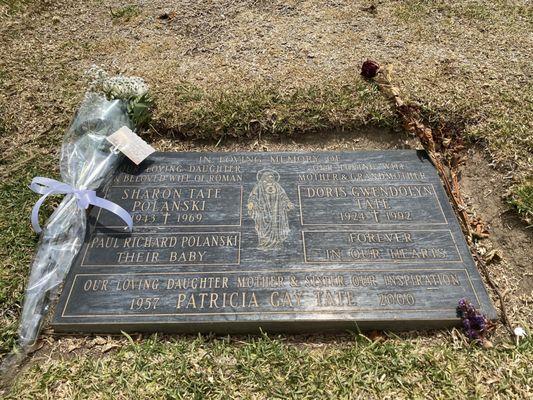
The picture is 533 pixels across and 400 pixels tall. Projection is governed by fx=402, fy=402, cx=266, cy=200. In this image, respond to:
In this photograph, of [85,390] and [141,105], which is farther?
[141,105]

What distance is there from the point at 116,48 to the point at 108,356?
3.39 meters

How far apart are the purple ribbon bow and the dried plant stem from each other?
2.32 meters

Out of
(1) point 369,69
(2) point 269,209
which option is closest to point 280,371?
(2) point 269,209

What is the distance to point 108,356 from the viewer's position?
2.30 metres

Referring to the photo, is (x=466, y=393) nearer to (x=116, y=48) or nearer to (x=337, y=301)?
(x=337, y=301)

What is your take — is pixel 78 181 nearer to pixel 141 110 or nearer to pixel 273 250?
pixel 141 110

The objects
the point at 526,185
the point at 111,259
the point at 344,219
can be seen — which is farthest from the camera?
the point at 526,185

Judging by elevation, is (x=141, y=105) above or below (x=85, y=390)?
above

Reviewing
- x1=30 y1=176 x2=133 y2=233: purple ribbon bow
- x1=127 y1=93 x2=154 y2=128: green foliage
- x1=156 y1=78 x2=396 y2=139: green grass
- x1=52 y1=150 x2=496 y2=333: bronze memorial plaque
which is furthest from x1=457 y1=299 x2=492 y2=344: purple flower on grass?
x1=127 y1=93 x2=154 y2=128: green foliage

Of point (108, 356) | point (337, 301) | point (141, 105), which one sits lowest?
point (108, 356)

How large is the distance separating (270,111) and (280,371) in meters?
2.21

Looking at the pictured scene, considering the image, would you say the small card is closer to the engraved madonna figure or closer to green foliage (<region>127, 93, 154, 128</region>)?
green foliage (<region>127, 93, 154, 128</region>)

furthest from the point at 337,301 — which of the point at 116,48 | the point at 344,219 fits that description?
the point at 116,48

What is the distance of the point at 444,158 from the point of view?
3330 millimetres
